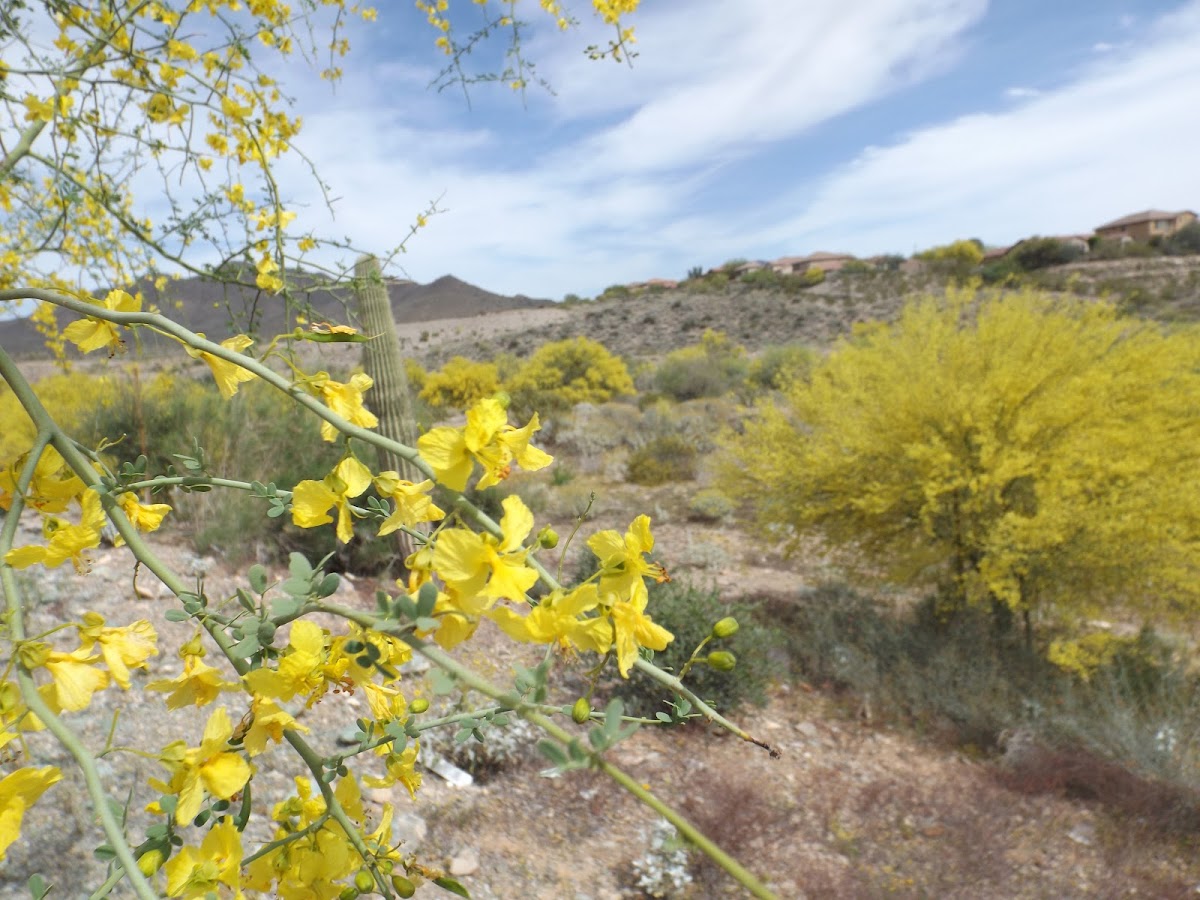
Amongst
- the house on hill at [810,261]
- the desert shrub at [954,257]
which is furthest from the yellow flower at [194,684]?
the house on hill at [810,261]

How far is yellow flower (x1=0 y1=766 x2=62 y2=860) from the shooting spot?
0.61 meters

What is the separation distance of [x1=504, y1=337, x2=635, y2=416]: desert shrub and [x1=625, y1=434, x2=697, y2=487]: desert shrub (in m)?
3.89

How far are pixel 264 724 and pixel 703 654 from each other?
3.56m

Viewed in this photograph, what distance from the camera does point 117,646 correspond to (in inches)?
29.7

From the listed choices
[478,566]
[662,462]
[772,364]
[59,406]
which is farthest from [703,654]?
[772,364]

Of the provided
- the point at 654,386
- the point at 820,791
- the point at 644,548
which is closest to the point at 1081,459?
the point at 820,791

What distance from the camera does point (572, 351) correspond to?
52.1 ft

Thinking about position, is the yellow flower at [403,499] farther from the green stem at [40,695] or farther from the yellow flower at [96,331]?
the yellow flower at [96,331]

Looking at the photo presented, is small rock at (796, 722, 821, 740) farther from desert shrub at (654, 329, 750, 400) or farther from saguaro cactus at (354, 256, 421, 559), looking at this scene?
desert shrub at (654, 329, 750, 400)

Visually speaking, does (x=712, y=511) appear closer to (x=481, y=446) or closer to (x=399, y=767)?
(x=399, y=767)

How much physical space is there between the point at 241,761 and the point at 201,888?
112mm

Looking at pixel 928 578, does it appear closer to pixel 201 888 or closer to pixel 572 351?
pixel 201 888

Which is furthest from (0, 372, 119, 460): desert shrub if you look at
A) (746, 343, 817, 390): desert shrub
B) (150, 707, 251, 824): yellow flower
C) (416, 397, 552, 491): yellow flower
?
(746, 343, 817, 390): desert shrub

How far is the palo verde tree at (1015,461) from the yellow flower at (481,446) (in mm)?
3640
